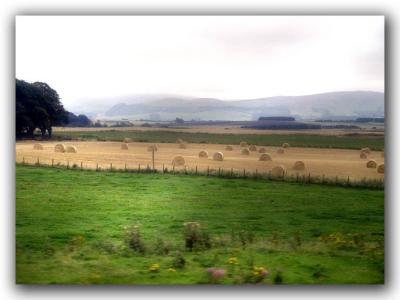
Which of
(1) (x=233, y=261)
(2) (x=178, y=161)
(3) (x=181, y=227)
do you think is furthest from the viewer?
(2) (x=178, y=161)

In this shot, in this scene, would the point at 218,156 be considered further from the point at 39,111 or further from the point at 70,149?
the point at 39,111

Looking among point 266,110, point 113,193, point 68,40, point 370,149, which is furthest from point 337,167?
point 68,40

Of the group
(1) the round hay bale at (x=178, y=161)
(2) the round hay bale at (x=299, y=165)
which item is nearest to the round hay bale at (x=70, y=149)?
(1) the round hay bale at (x=178, y=161)

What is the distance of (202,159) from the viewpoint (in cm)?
435

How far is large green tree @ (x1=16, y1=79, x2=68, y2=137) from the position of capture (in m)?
4.21

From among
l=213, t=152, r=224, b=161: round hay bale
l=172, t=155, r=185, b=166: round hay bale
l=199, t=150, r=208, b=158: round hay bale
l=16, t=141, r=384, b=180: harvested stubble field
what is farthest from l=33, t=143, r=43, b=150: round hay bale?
l=213, t=152, r=224, b=161: round hay bale

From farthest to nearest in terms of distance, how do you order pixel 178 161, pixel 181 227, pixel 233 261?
pixel 178 161 → pixel 181 227 → pixel 233 261

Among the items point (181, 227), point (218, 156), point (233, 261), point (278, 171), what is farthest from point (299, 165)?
point (181, 227)

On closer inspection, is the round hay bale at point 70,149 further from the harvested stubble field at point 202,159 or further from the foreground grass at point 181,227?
the foreground grass at point 181,227

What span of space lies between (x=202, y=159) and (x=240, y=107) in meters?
0.47

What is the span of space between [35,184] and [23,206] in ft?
0.58

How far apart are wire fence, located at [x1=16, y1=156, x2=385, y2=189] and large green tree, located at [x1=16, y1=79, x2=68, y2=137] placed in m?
0.23

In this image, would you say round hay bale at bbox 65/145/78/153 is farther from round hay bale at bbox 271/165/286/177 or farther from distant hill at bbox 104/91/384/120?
round hay bale at bbox 271/165/286/177

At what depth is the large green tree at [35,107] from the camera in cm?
421
